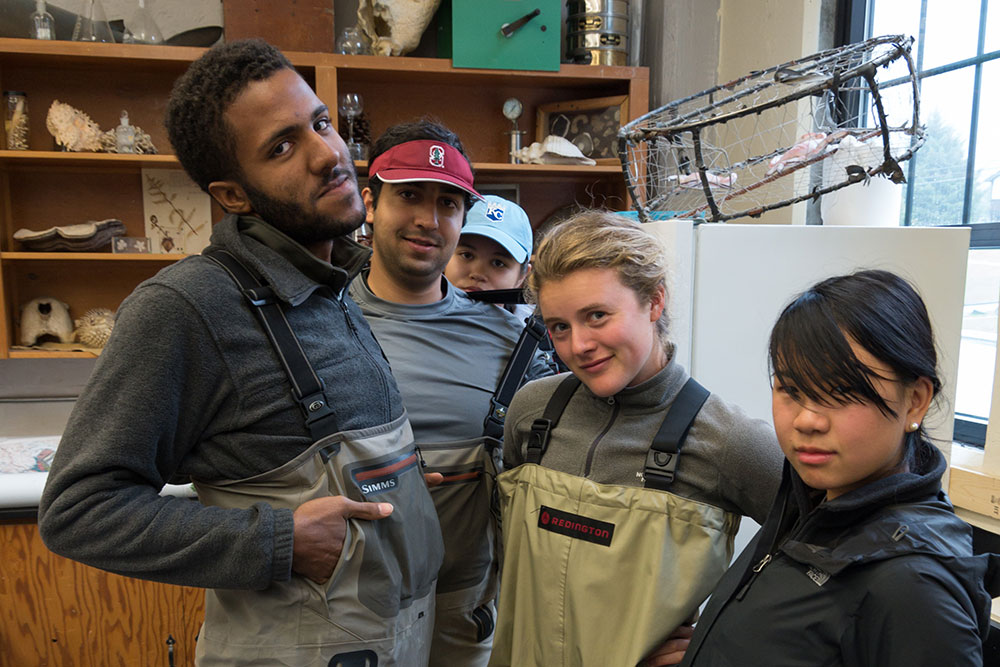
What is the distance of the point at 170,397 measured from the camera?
82 centimetres

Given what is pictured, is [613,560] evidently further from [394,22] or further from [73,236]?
[73,236]

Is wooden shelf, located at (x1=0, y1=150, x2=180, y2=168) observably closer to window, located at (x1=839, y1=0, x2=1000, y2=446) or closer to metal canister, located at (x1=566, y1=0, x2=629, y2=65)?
metal canister, located at (x1=566, y1=0, x2=629, y2=65)

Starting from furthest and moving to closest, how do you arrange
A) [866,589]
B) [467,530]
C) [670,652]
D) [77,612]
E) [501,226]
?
[77,612]
[501,226]
[467,530]
[670,652]
[866,589]

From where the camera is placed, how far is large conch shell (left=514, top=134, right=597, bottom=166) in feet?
8.62

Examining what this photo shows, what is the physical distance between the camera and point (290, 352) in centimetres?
90

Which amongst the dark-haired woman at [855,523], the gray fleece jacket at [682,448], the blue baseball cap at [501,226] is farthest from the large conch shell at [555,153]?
the dark-haired woman at [855,523]

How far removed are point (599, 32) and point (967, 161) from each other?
54.0 inches

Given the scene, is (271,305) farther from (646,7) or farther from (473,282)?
(646,7)

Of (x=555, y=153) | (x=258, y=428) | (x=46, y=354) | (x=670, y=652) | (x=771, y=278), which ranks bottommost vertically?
(x=670, y=652)

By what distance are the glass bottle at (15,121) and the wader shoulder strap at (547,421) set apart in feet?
7.67

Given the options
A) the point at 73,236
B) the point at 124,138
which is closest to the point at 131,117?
the point at 124,138

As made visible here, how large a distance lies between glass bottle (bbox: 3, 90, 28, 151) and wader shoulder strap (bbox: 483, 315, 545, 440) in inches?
84.2


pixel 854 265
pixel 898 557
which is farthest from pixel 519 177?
pixel 898 557

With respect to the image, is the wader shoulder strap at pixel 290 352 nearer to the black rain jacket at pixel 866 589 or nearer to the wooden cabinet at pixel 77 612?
the black rain jacket at pixel 866 589
